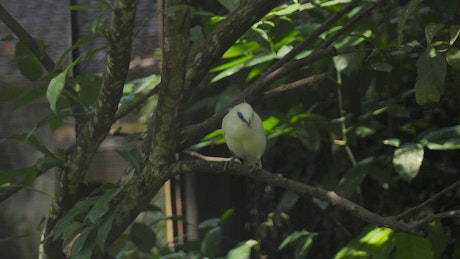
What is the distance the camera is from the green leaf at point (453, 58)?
1.10m

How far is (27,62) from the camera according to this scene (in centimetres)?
129

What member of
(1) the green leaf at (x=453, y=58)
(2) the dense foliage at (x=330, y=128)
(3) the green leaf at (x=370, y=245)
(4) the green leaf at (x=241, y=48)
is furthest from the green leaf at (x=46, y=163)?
(1) the green leaf at (x=453, y=58)

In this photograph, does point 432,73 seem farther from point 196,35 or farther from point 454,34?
point 196,35

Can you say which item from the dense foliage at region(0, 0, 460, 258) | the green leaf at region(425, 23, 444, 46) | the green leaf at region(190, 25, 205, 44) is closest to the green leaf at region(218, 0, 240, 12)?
the dense foliage at region(0, 0, 460, 258)

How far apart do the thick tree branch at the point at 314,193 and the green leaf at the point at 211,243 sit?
404 mm

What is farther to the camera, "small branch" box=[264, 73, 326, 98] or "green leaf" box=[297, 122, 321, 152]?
"green leaf" box=[297, 122, 321, 152]

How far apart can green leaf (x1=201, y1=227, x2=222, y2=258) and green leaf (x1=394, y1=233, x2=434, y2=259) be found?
1.17 ft

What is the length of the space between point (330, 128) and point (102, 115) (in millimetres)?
603

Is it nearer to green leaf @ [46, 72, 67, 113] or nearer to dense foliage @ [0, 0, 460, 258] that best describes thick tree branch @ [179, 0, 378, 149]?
dense foliage @ [0, 0, 460, 258]

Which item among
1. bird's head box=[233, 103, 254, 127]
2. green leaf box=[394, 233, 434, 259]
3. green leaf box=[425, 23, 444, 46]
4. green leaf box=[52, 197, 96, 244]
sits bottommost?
green leaf box=[394, 233, 434, 259]

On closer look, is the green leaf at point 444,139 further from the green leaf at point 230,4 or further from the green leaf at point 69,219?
the green leaf at point 69,219

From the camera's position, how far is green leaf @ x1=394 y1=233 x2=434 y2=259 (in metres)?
1.27

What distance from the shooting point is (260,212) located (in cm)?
174

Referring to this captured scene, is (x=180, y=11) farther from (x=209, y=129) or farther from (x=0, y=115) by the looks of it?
(x=0, y=115)
